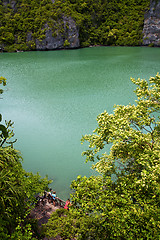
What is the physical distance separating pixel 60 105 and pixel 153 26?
56.6m

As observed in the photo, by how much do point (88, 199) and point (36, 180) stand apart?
3278mm

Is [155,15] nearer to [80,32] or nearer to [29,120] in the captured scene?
[80,32]

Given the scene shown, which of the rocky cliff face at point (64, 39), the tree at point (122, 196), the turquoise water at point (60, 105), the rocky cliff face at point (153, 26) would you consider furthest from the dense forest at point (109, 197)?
the rocky cliff face at point (153, 26)

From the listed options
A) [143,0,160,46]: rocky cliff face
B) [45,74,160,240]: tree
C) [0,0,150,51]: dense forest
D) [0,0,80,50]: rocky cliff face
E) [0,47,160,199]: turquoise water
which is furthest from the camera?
[0,0,150,51]: dense forest

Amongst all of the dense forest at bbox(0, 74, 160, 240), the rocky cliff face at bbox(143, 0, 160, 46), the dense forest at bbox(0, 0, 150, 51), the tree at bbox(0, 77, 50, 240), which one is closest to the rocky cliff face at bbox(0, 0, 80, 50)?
the dense forest at bbox(0, 0, 150, 51)

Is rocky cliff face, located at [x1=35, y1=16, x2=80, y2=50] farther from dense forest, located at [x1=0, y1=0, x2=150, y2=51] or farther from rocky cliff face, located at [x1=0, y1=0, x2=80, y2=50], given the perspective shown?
dense forest, located at [x1=0, y1=0, x2=150, y2=51]

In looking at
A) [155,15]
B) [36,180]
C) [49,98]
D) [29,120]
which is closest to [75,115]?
[29,120]

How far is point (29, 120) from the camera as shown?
19.0 m

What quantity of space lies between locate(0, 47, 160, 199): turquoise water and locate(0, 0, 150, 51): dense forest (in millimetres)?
28400

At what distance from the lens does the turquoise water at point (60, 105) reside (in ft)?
44.0

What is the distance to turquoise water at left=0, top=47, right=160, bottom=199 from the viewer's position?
13422mm

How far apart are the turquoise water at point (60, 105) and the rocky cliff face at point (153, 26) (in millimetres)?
30292

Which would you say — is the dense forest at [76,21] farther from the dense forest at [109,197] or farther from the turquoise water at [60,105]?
the dense forest at [109,197]

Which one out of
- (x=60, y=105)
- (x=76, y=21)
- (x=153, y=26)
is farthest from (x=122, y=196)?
(x=153, y=26)
